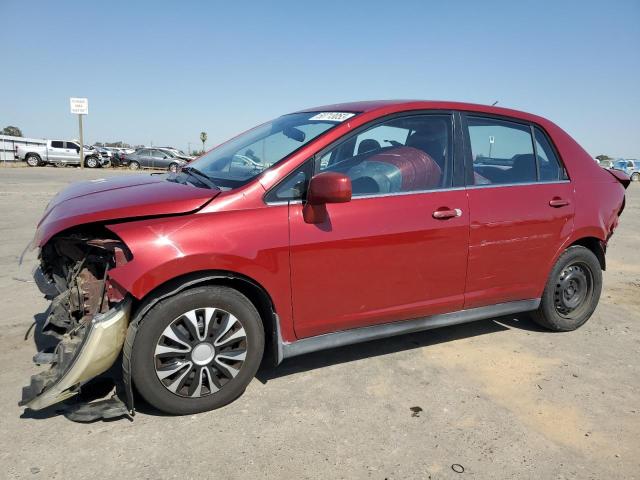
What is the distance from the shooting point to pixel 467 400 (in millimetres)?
3045

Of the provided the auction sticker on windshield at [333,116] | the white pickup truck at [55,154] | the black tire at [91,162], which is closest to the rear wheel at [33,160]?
the white pickup truck at [55,154]

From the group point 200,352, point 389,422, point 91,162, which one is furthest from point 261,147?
point 91,162

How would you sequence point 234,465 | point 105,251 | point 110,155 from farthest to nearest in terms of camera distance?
point 110,155, point 105,251, point 234,465

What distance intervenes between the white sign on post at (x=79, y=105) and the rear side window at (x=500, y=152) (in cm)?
3340

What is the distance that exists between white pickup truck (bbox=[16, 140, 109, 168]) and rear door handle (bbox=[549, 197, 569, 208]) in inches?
1271

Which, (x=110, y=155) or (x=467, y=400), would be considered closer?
(x=467, y=400)

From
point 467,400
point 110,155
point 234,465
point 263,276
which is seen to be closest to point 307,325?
point 263,276

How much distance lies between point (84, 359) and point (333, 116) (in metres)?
2.17

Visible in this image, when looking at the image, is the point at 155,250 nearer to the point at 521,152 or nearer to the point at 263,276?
the point at 263,276

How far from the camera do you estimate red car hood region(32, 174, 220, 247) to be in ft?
8.58

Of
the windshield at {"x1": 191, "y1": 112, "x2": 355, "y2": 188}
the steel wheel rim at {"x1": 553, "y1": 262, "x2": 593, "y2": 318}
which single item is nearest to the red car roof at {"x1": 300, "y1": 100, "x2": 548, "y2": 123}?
the windshield at {"x1": 191, "y1": 112, "x2": 355, "y2": 188}

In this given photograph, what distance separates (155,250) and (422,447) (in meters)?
1.77

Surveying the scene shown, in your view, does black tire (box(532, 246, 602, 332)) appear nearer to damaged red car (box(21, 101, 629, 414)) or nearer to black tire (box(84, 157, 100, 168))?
damaged red car (box(21, 101, 629, 414))

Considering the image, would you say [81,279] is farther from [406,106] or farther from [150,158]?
[150,158]
